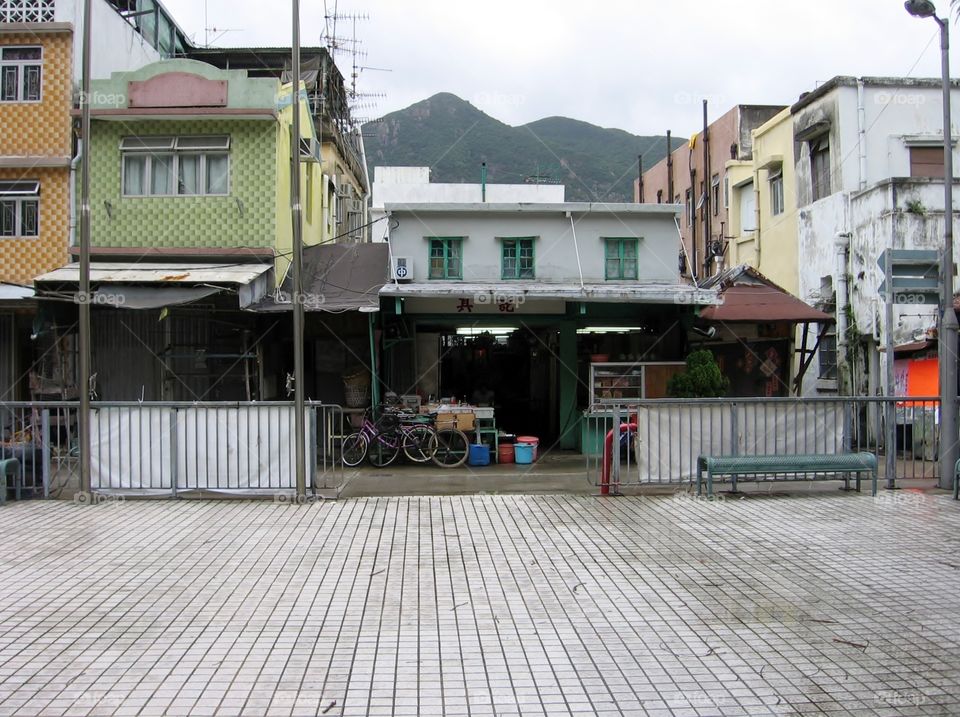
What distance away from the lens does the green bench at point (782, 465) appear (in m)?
9.88

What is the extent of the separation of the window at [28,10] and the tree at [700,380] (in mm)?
14291

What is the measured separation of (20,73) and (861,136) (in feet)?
62.3

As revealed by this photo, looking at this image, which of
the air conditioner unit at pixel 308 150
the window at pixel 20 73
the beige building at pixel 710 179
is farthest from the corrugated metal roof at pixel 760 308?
the window at pixel 20 73

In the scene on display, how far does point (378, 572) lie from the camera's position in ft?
22.6

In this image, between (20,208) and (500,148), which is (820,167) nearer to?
(20,208)

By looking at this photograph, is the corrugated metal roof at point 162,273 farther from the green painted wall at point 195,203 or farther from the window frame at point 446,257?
the window frame at point 446,257

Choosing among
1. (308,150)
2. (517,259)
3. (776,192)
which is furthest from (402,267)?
(776,192)

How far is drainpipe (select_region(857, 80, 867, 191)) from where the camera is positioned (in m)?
18.2

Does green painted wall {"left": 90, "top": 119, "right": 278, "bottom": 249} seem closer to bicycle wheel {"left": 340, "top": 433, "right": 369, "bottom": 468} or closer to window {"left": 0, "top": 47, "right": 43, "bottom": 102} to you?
window {"left": 0, "top": 47, "right": 43, "bottom": 102}

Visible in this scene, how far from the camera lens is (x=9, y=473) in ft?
32.5

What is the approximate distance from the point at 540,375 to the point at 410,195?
1430 cm

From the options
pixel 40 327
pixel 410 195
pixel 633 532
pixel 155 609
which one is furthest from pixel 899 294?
pixel 410 195

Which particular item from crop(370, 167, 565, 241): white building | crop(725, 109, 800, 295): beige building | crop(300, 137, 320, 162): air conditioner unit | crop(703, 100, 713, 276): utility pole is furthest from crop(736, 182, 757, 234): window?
crop(300, 137, 320, 162): air conditioner unit

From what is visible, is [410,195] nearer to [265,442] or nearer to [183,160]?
[183,160]
